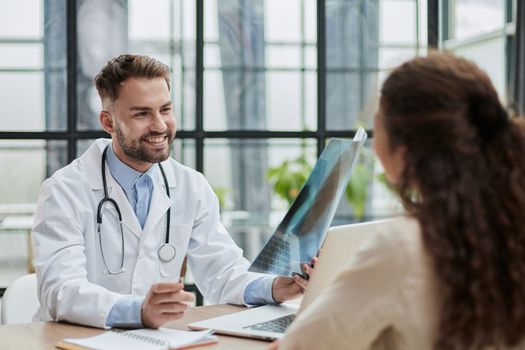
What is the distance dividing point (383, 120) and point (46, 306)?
1237 mm

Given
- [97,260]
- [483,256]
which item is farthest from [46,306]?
[483,256]

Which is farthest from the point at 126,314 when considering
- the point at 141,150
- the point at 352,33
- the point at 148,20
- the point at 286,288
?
the point at 352,33

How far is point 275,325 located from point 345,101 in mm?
1569

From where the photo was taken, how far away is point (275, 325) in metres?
1.90

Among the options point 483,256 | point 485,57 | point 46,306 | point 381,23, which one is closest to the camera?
point 483,256

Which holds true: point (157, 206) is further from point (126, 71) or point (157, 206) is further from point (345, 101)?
point (345, 101)

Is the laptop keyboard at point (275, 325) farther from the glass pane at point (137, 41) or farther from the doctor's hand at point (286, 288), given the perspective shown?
the glass pane at point (137, 41)

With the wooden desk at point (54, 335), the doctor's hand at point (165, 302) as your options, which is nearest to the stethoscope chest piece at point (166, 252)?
the wooden desk at point (54, 335)

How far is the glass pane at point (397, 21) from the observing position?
11.0 ft

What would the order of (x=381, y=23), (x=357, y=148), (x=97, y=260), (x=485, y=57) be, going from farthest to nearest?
(x=485, y=57)
(x=381, y=23)
(x=97, y=260)
(x=357, y=148)

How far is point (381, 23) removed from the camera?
11.0ft

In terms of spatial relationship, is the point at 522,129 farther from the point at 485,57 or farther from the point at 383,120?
the point at 485,57

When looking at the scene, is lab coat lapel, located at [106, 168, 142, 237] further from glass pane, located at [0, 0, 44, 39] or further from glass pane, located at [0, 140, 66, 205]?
glass pane, located at [0, 0, 44, 39]

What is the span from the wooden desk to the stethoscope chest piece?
12.1 inches
